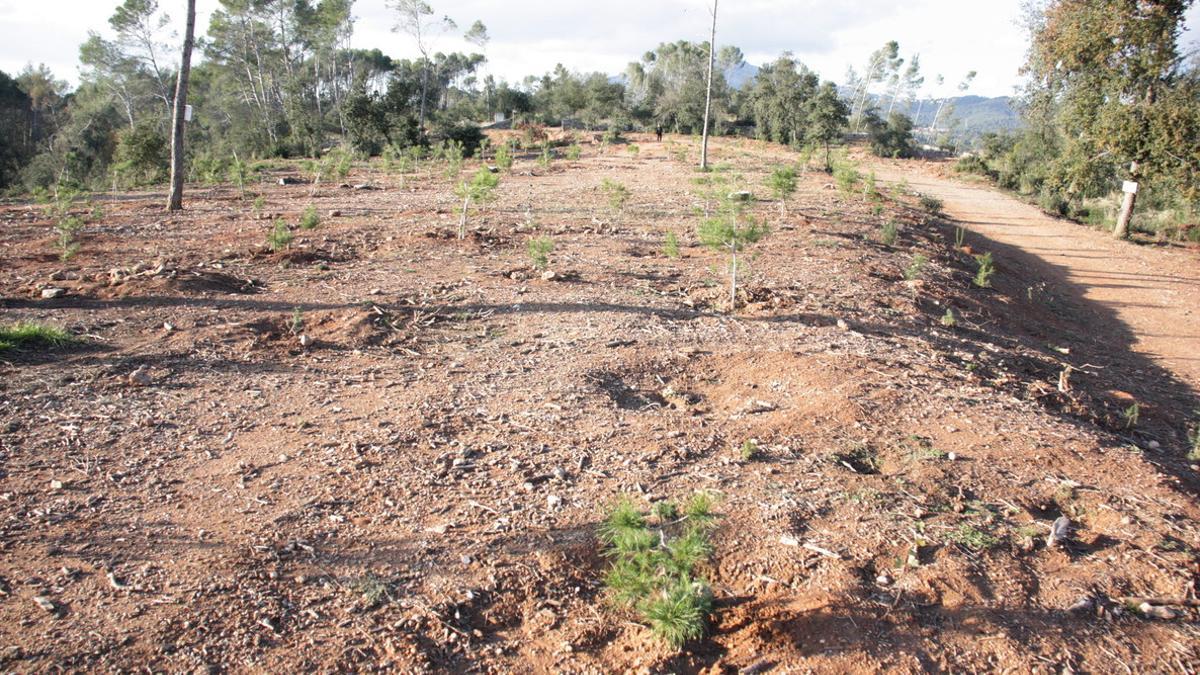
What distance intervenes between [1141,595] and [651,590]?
6.79 ft

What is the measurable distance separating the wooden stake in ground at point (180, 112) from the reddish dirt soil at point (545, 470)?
10.9 feet

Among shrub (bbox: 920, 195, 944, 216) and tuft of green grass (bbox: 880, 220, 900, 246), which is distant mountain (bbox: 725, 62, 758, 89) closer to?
shrub (bbox: 920, 195, 944, 216)

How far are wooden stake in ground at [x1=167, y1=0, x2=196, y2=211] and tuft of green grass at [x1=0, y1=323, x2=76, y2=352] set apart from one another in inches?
238

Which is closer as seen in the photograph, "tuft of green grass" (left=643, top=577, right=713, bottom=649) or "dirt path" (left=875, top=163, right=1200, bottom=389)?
"tuft of green grass" (left=643, top=577, right=713, bottom=649)

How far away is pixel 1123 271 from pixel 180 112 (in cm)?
1481

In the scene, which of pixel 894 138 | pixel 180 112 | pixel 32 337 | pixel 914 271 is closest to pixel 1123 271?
pixel 914 271

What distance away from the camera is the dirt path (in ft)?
25.1

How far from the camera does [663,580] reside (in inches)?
98.3

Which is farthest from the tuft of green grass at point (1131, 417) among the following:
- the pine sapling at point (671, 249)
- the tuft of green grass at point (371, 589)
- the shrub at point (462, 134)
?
the shrub at point (462, 134)

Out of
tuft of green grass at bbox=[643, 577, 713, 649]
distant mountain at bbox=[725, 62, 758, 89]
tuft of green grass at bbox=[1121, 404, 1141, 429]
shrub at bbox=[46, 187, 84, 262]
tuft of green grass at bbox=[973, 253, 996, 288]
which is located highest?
distant mountain at bbox=[725, 62, 758, 89]

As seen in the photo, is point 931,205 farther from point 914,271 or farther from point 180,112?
point 180,112

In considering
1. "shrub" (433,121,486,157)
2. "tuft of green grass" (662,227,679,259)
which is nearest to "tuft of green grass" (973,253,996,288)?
"tuft of green grass" (662,227,679,259)

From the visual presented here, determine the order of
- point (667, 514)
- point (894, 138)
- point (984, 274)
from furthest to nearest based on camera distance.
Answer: point (894, 138)
point (984, 274)
point (667, 514)

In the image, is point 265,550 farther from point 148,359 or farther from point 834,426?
point 834,426
